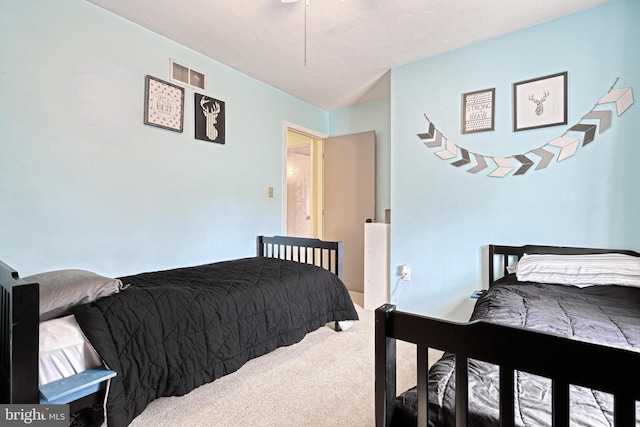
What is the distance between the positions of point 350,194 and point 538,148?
2037 millimetres

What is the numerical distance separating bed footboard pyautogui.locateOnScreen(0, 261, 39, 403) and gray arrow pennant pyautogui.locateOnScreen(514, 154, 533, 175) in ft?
9.23

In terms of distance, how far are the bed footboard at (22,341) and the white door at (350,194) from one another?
3.08m

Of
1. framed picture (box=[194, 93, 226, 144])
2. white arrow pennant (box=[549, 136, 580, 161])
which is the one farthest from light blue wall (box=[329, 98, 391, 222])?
framed picture (box=[194, 93, 226, 144])

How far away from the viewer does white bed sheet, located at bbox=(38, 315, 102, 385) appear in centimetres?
114

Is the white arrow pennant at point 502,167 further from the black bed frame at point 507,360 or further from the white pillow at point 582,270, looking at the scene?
the black bed frame at point 507,360

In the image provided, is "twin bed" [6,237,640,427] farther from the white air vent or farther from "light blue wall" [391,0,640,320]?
the white air vent

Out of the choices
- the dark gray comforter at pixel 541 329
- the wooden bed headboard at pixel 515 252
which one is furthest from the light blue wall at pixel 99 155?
the wooden bed headboard at pixel 515 252

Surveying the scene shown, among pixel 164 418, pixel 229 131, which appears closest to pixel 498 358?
pixel 164 418

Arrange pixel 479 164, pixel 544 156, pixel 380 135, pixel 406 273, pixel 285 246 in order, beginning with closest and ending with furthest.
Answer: pixel 544 156 → pixel 479 164 → pixel 406 273 → pixel 285 246 → pixel 380 135

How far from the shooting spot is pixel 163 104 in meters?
2.37

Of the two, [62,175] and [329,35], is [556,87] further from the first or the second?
[62,175]

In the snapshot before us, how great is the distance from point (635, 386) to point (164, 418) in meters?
1.79

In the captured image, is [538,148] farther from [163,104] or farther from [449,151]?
[163,104]

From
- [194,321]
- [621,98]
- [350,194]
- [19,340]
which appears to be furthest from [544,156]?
[19,340]
